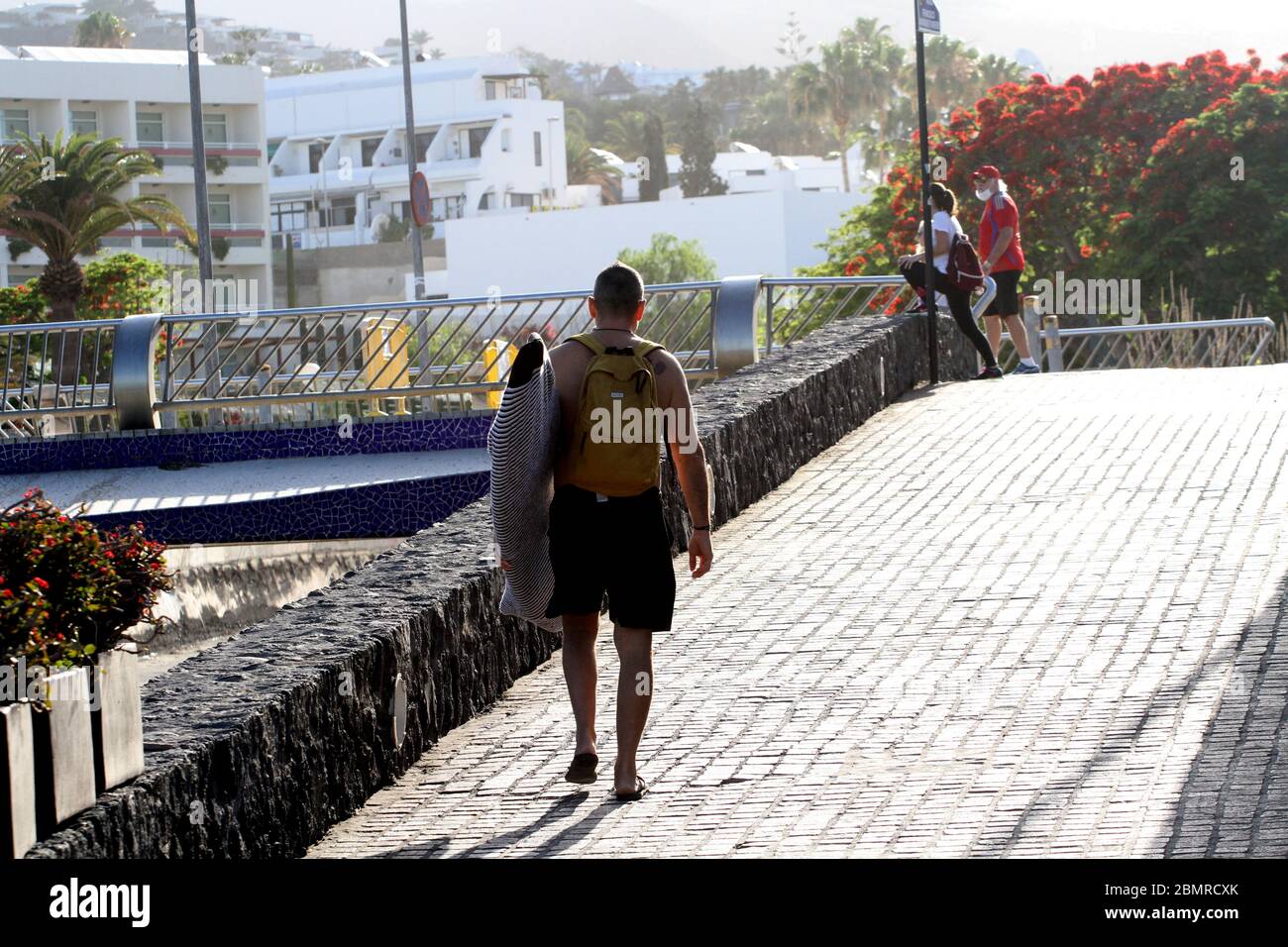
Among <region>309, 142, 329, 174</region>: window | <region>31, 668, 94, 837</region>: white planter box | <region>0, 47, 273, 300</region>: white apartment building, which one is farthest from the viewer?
<region>309, 142, 329, 174</region>: window

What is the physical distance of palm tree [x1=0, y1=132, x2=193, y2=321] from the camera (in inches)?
1556

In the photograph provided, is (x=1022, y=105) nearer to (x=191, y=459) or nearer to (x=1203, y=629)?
(x=191, y=459)

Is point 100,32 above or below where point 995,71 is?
above

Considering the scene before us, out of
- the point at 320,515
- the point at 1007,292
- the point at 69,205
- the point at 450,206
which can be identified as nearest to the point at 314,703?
the point at 320,515

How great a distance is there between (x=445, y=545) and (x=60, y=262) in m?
34.0

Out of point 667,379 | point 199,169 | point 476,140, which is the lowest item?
point 667,379

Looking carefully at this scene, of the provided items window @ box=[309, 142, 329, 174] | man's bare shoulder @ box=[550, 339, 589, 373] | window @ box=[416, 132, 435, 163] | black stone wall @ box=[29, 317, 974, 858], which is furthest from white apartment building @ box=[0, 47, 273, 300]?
man's bare shoulder @ box=[550, 339, 589, 373]

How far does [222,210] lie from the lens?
263ft

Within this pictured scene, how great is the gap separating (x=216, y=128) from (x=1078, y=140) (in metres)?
52.5

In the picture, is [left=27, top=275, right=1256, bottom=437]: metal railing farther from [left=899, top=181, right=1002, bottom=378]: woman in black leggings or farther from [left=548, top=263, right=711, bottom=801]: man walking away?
[left=548, top=263, right=711, bottom=801]: man walking away

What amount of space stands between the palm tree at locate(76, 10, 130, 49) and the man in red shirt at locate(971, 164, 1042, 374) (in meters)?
113

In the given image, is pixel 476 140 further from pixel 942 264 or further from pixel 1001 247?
pixel 942 264

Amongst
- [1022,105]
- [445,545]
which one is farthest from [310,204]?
[445,545]

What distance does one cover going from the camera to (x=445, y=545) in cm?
756
